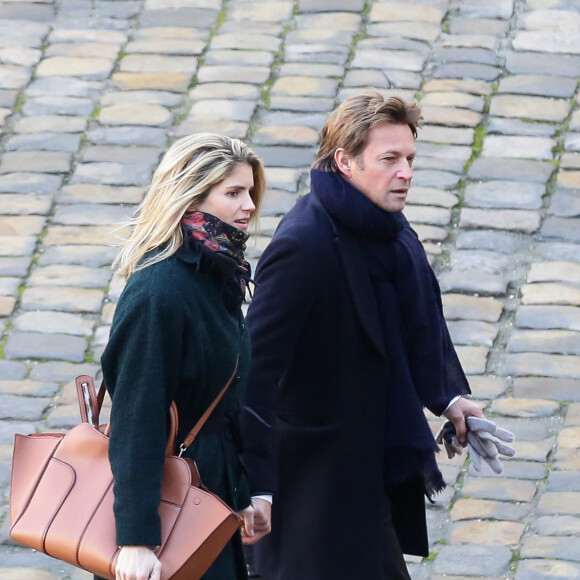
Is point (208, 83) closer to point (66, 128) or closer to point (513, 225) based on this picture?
point (66, 128)

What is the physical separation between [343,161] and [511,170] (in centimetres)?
322

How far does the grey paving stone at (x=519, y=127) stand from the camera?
23.0 feet

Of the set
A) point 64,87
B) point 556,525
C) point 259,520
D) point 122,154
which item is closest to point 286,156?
point 122,154

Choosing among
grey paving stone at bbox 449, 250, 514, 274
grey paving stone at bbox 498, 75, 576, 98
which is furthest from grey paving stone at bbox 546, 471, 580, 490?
grey paving stone at bbox 498, 75, 576, 98

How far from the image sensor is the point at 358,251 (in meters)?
3.66

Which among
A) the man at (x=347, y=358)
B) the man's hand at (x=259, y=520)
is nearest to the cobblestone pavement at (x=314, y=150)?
the man at (x=347, y=358)

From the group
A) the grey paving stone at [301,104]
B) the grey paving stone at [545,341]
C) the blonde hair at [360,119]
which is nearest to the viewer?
the blonde hair at [360,119]

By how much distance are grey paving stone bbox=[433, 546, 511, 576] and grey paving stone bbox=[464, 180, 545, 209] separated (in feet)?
7.85

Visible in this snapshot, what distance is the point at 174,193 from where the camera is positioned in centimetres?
310

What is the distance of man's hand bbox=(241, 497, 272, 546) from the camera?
3.42 meters

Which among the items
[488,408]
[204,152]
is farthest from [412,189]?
[204,152]

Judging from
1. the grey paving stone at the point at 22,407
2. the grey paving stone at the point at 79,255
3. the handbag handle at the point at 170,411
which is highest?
the grey paving stone at the point at 79,255

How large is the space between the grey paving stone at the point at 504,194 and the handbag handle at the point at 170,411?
3.57m

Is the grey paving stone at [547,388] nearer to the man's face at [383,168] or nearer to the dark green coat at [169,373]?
the man's face at [383,168]
